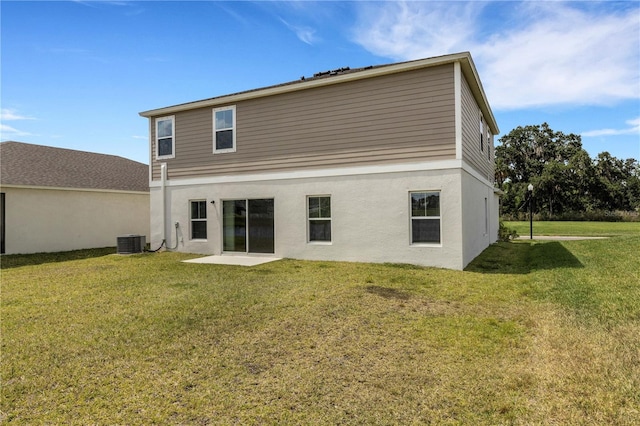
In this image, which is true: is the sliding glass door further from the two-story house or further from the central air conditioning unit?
the central air conditioning unit

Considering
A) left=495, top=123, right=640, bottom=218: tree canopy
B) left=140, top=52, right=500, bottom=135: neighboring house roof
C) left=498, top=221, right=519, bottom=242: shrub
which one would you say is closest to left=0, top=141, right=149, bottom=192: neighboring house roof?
left=140, top=52, right=500, bottom=135: neighboring house roof

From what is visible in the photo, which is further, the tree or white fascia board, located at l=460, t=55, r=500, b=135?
the tree

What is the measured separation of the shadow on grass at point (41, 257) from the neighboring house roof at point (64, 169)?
9.24ft

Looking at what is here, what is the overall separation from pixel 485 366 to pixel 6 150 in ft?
67.9

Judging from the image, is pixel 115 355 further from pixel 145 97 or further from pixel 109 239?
pixel 109 239

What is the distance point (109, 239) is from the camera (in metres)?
16.6

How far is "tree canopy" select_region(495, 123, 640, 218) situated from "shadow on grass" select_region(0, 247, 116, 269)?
41.0 metres

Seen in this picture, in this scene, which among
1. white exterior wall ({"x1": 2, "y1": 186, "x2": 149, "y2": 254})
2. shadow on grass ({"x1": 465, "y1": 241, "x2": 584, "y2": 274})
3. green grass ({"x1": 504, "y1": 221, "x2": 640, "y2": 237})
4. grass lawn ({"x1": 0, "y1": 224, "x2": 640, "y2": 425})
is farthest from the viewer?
green grass ({"x1": 504, "y1": 221, "x2": 640, "y2": 237})

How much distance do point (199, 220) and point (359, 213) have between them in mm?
6417

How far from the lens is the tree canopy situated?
142ft

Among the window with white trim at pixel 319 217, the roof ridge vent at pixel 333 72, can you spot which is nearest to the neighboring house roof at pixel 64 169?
the window with white trim at pixel 319 217

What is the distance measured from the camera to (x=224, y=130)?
41.4ft

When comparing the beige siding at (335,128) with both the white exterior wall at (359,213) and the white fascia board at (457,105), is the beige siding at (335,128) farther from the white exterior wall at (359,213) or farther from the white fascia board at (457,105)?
the white exterior wall at (359,213)

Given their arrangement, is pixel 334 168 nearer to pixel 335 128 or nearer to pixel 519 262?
pixel 335 128
